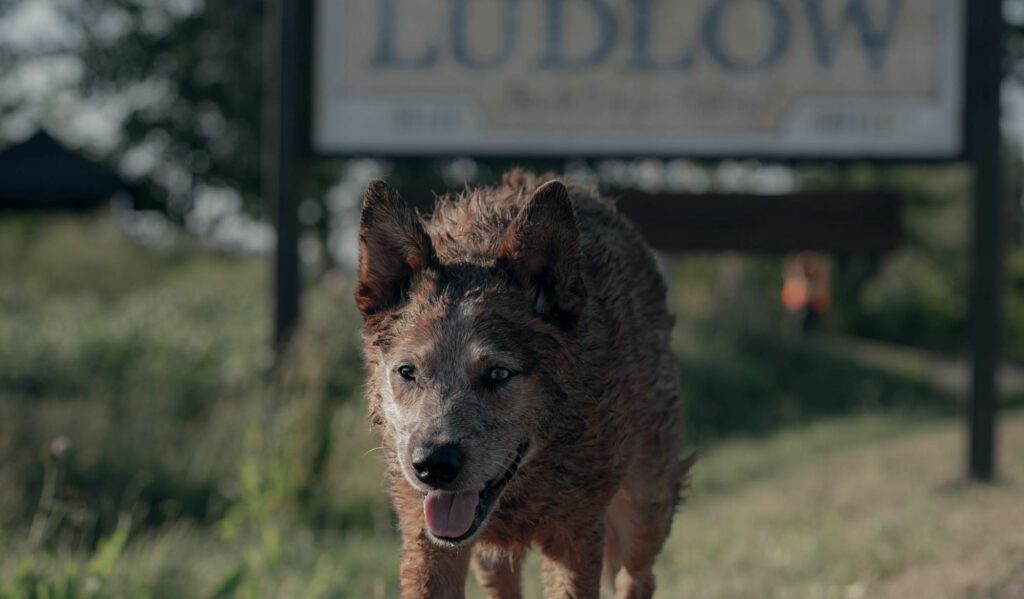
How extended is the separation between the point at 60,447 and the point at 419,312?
164 centimetres

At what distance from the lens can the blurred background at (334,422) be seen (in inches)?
234

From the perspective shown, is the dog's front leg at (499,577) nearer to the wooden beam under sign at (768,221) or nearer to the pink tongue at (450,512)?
the pink tongue at (450,512)

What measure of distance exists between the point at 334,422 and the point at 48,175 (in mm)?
13067

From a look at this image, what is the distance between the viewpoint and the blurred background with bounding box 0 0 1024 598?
19.5 ft

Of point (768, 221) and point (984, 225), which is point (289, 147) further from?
point (984, 225)

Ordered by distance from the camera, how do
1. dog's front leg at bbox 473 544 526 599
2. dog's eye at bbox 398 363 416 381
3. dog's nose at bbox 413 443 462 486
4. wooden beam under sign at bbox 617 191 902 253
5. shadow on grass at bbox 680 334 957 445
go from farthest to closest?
shadow on grass at bbox 680 334 957 445 → wooden beam under sign at bbox 617 191 902 253 → dog's front leg at bbox 473 544 526 599 → dog's eye at bbox 398 363 416 381 → dog's nose at bbox 413 443 462 486

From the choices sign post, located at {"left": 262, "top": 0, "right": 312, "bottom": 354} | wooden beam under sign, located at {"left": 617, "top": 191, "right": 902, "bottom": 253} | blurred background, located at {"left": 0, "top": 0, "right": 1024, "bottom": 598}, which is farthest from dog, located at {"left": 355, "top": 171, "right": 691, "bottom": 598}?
wooden beam under sign, located at {"left": 617, "top": 191, "right": 902, "bottom": 253}

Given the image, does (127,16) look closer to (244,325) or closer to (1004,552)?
(244,325)

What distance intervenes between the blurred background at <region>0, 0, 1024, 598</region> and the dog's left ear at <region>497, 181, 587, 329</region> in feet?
6.08

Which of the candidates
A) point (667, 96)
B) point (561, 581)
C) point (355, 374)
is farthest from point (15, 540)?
point (667, 96)

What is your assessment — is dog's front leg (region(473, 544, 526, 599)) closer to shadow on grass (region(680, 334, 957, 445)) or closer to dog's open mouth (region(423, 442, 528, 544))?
dog's open mouth (region(423, 442, 528, 544))

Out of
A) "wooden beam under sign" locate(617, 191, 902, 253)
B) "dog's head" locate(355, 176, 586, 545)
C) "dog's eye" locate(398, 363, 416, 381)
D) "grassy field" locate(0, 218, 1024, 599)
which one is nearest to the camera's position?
"dog's head" locate(355, 176, 586, 545)

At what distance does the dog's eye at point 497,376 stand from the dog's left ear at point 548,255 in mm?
219

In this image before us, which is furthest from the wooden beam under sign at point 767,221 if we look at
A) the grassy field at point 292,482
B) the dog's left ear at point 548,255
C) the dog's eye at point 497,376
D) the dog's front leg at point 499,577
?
the dog's eye at point 497,376
